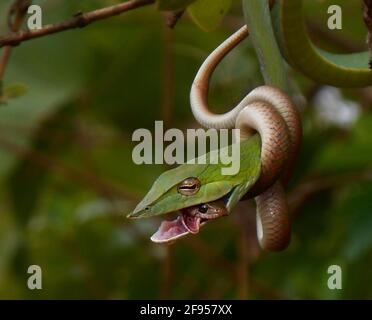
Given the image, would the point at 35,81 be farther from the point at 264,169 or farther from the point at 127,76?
the point at 264,169

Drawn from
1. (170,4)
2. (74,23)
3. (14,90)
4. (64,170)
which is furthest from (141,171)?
(170,4)

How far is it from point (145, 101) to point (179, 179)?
1683 millimetres

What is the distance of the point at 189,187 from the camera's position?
978 millimetres

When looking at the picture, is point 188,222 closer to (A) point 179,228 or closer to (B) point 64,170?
(A) point 179,228

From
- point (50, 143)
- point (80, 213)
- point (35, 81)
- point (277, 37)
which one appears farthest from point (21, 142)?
point (277, 37)

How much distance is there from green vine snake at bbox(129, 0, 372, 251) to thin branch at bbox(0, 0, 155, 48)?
0.17m

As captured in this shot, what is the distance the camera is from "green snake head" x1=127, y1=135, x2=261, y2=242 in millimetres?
969

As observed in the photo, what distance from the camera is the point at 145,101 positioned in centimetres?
266

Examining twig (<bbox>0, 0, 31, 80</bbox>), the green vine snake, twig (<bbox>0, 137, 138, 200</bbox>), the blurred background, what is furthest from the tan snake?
twig (<bbox>0, 137, 138, 200</bbox>)

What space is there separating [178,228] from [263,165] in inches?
4.1

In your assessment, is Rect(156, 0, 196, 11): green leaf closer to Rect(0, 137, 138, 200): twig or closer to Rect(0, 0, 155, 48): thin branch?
Rect(0, 0, 155, 48): thin branch

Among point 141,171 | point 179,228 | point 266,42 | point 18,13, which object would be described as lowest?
point 179,228

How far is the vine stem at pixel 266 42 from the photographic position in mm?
1024

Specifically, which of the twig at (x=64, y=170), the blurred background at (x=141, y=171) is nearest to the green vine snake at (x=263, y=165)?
the blurred background at (x=141, y=171)
